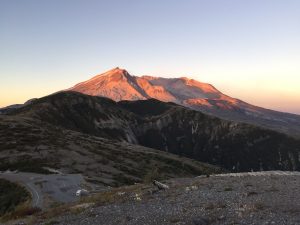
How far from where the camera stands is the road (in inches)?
2399

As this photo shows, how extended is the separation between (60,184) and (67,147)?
236 feet

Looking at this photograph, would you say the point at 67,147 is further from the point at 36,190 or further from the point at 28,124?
the point at 36,190

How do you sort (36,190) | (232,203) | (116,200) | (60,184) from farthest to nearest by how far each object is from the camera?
1. (60,184)
2. (36,190)
3. (116,200)
4. (232,203)

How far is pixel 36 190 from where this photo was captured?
70438mm

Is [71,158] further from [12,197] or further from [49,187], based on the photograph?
[12,197]

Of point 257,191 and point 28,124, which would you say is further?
point 28,124

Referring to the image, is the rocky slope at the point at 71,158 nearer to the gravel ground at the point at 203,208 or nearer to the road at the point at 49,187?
the road at the point at 49,187

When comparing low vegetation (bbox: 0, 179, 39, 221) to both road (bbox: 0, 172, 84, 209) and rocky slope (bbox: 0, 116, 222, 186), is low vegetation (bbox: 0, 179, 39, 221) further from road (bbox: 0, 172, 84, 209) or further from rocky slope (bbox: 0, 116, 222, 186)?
rocky slope (bbox: 0, 116, 222, 186)

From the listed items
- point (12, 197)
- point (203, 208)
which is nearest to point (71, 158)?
point (12, 197)

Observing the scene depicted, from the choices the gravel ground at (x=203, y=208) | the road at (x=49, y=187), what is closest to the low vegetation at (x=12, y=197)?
the road at (x=49, y=187)

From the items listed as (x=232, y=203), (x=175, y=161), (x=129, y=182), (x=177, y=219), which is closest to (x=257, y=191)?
(x=232, y=203)

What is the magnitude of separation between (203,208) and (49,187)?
153ft

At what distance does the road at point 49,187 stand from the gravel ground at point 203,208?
18.8m

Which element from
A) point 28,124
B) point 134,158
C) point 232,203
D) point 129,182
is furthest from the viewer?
point 28,124
